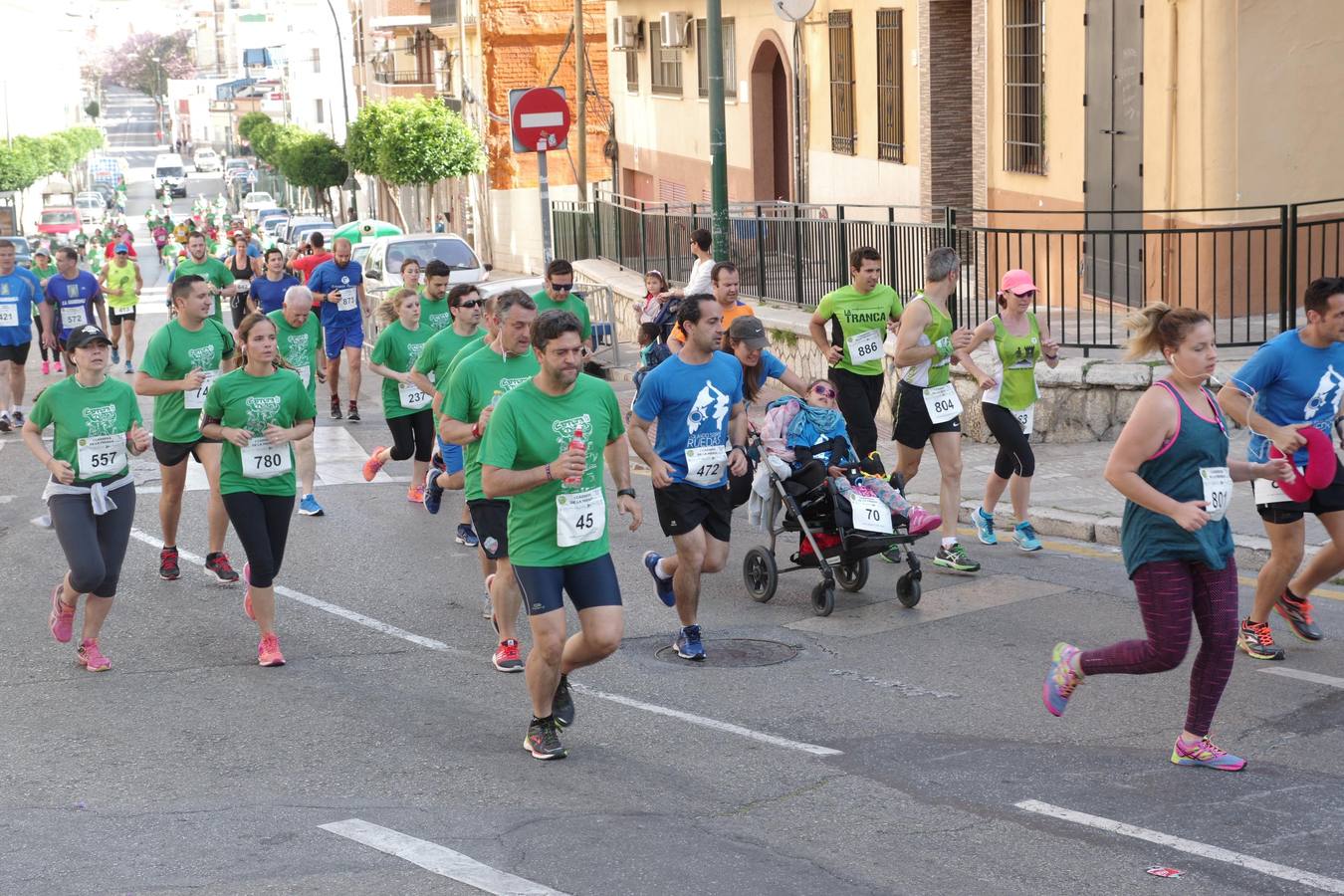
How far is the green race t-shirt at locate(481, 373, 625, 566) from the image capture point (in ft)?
22.7

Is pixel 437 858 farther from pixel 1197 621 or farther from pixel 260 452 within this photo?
pixel 260 452

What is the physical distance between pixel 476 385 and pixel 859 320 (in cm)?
335

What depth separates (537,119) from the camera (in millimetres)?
19422

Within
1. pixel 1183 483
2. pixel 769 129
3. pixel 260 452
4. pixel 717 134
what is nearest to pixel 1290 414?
pixel 1183 483

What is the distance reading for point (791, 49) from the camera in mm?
28078

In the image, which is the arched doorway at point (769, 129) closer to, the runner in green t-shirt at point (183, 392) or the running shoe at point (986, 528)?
the running shoe at point (986, 528)

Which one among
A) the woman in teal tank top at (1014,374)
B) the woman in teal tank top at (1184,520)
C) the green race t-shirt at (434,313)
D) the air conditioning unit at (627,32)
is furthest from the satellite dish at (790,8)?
the air conditioning unit at (627,32)

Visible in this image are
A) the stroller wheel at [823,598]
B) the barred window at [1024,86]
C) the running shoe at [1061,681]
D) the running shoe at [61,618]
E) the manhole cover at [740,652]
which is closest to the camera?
the running shoe at [1061,681]

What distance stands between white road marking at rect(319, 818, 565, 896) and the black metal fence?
866 cm

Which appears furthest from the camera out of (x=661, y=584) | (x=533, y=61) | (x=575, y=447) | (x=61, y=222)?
(x=61, y=222)

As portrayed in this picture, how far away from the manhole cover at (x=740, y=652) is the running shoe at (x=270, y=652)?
1.92m

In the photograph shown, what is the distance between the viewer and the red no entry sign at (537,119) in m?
19.4

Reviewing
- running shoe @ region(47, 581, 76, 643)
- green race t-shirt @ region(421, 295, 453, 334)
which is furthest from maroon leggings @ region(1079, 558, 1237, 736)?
green race t-shirt @ region(421, 295, 453, 334)

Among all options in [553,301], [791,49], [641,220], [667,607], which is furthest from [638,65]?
[667,607]
